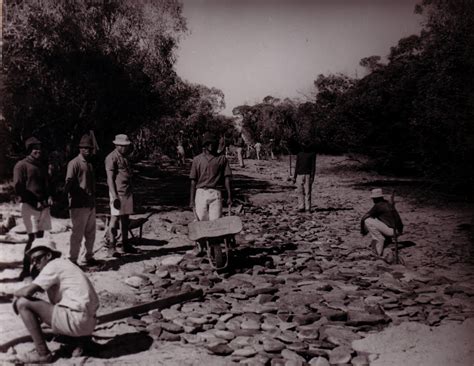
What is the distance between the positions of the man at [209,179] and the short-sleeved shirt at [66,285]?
289 centimetres

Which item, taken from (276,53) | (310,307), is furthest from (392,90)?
(310,307)

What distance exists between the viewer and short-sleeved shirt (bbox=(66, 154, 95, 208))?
5.55 meters

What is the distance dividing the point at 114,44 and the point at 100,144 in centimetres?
235

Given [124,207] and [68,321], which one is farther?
[124,207]

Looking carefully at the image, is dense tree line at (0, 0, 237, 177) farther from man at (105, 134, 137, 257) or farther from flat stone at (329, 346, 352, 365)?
flat stone at (329, 346, 352, 365)

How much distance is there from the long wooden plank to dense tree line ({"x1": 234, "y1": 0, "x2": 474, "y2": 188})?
5.07 m

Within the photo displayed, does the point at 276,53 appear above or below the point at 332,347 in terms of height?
above

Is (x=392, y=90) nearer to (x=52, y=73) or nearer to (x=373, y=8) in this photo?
(x=373, y=8)

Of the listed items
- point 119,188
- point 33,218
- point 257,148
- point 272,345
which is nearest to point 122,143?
point 119,188

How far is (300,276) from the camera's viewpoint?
6129 millimetres

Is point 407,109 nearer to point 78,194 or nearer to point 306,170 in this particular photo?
point 306,170

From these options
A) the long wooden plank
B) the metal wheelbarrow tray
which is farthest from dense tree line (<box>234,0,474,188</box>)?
the long wooden plank

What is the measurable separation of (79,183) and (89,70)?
3.25 metres

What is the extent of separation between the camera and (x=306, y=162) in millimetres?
9875
